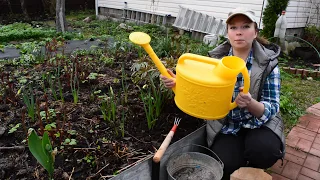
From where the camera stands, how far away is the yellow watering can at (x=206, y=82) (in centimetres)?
135

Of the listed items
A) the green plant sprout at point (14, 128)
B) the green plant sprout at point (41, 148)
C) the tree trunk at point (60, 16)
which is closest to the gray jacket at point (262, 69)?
the green plant sprout at point (41, 148)

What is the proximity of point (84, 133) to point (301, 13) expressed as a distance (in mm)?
6199

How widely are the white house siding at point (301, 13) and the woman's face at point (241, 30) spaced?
5094 millimetres

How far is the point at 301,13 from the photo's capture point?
645 cm

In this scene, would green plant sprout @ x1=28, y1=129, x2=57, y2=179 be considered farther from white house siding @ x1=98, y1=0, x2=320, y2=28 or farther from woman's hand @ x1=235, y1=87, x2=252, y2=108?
white house siding @ x1=98, y1=0, x2=320, y2=28

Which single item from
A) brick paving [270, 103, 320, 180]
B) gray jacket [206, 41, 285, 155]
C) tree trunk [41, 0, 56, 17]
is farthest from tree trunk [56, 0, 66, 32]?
gray jacket [206, 41, 285, 155]

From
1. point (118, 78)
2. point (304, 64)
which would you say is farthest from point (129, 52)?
point (304, 64)

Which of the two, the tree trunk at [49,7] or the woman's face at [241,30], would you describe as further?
the tree trunk at [49,7]

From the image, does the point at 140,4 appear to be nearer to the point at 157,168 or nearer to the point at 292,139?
the point at 292,139

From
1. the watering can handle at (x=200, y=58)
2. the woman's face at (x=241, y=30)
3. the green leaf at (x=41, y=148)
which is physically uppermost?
the woman's face at (x=241, y=30)

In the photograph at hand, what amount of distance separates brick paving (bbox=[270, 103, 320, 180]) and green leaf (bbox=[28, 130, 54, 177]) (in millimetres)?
1561

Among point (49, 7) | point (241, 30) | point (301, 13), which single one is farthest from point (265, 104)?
point (49, 7)

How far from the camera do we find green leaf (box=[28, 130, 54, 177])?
136 centimetres

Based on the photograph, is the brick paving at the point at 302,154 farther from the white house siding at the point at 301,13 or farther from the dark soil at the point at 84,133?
the white house siding at the point at 301,13
